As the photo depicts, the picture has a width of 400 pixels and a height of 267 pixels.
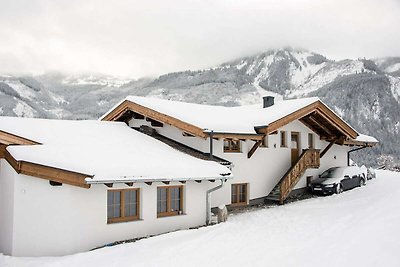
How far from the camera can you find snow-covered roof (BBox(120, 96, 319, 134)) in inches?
674

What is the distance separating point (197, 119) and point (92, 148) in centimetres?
502

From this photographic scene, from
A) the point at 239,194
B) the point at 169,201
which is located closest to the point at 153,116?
the point at 169,201

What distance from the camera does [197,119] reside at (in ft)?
56.8

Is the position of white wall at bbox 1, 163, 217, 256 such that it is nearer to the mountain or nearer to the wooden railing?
the wooden railing

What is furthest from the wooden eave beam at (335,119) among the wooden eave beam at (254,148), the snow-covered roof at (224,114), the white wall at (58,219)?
the white wall at (58,219)

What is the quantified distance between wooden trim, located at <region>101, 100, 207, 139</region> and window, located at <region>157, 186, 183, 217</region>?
2.76 metres

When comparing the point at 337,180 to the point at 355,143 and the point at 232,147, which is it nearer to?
the point at 355,143

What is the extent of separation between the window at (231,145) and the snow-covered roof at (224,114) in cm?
99

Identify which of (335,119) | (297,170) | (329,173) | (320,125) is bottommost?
(329,173)

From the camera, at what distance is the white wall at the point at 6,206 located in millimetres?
12375

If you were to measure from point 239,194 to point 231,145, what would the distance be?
2.56 m

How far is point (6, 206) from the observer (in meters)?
12.8

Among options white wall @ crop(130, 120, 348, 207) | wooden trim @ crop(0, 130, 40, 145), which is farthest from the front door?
wooden trim @ crop(0, 130, 40, 145)

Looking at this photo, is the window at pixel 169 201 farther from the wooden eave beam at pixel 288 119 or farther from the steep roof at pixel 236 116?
the wooden eave beam at pixel 288 119
